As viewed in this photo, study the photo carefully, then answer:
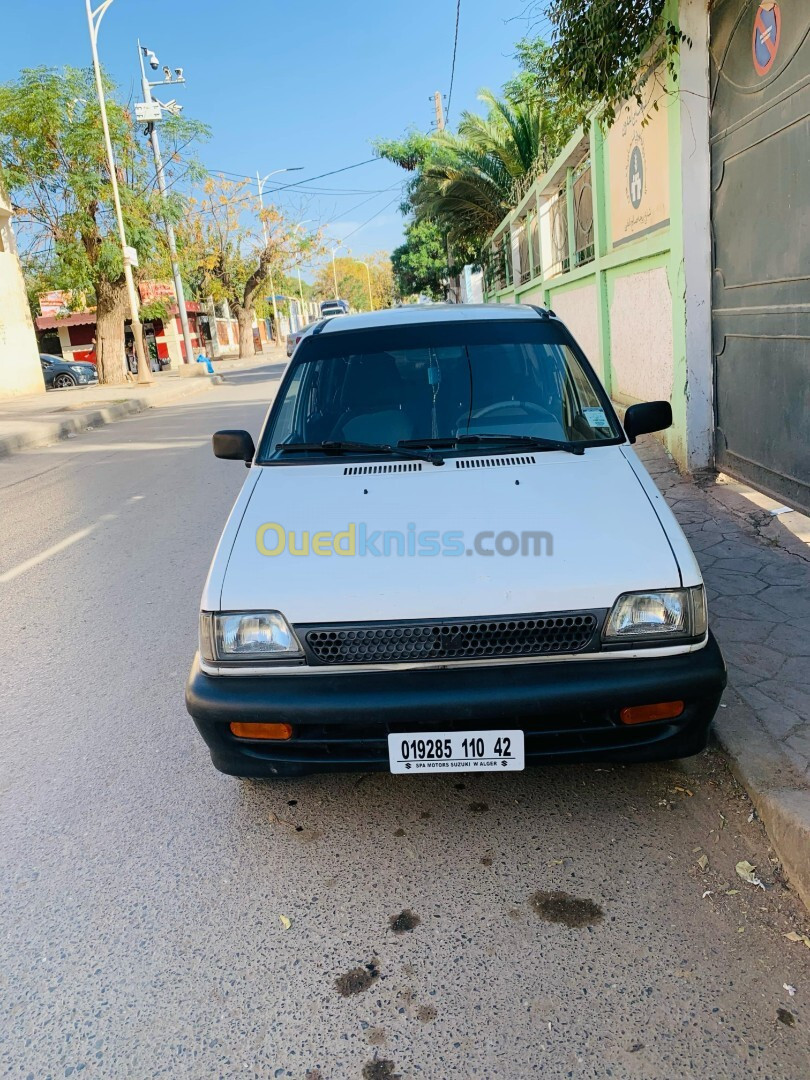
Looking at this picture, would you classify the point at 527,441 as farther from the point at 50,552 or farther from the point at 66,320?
the point at 66,320

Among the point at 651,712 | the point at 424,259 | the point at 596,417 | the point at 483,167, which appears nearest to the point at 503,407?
the point at 596,417

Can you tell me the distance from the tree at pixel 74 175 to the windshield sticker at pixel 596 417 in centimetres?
2338

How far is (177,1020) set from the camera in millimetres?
2168

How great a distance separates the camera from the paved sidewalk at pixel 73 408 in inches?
600

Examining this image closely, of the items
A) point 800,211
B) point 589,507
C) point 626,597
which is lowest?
→ point 626,597

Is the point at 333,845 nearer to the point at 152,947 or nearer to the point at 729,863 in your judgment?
the point at 152,947

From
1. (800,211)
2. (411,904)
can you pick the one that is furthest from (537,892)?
(800,211)

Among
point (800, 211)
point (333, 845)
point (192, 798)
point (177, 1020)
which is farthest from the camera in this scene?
point (800, 211)

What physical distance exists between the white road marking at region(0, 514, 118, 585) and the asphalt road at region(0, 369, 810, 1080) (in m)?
2.82

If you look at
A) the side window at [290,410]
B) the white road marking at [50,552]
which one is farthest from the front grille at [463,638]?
the white road marking at [50,552]

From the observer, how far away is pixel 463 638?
2.56 metres

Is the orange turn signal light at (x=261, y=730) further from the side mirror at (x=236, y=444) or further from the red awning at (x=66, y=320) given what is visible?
the red awning at (x=66, y=320)

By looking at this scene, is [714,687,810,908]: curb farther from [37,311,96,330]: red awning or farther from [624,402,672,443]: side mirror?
[37,311,96,330]: red awning

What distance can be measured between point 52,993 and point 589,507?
2.18m
